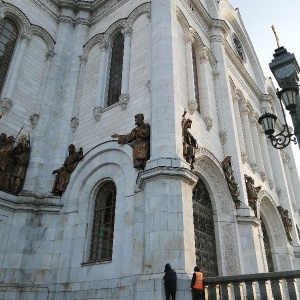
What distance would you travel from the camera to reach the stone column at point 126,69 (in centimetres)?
1202

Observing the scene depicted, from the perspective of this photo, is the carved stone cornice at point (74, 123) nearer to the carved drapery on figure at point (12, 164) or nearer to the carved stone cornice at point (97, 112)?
the carved stone cornice at point (97, 112)

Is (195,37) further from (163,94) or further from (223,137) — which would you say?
(163,94)

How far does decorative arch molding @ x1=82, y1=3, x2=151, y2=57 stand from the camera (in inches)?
552

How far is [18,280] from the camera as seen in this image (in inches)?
398

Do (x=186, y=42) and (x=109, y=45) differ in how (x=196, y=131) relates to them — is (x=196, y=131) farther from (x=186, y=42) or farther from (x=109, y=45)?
(x=109, y=45)

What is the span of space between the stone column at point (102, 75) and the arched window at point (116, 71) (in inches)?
10.7

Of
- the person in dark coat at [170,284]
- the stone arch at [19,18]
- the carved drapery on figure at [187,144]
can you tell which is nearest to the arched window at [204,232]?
the carved drapery on figure at [187,144]

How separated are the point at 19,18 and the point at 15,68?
8.92 feet

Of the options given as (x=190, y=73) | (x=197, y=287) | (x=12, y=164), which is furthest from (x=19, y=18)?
(x=197, y=287)

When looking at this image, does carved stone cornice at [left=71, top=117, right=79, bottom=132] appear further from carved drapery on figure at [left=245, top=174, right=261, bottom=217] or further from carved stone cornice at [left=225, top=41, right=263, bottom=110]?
carved stone cornice at [left=225, top=41, right=263, bottom=110]

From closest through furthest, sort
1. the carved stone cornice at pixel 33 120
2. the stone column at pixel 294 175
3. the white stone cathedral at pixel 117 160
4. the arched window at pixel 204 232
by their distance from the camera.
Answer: the white stone cathedral at pixel 117 160 → the arched window at pixel 204 232 → the carved stone cornice at pixel 33 120 → the stone column at pixel 294 175

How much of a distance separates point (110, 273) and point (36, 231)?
3.37 m

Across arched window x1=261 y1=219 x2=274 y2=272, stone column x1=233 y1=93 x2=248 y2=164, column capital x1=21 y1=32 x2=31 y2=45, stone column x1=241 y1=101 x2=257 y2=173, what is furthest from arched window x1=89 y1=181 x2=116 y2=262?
arched window x1=261 y1=219 x2=274 y2=272

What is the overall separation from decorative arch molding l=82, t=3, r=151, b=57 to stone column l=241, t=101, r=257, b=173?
8537 millimetres
